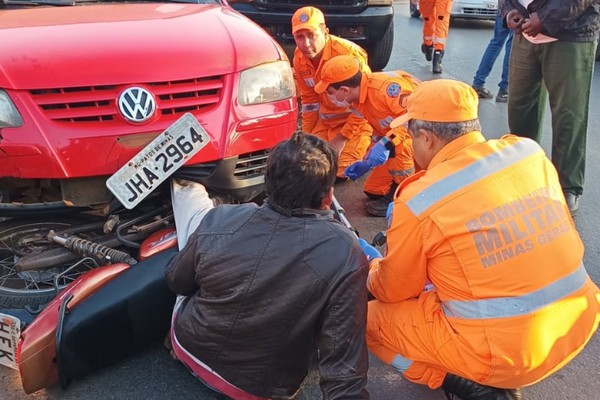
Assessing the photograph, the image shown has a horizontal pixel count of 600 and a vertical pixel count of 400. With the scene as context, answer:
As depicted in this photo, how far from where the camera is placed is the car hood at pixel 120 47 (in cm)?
222

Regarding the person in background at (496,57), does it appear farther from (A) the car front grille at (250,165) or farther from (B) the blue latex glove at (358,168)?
(A) the car front grille at (250,165)

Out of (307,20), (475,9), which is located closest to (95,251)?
(307,20)

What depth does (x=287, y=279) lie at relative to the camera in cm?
169

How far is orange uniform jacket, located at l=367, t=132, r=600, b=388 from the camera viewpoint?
1.71 meters

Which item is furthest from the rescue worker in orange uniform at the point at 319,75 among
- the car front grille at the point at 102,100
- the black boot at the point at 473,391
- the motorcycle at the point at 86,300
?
the black boot at the point at 473,391

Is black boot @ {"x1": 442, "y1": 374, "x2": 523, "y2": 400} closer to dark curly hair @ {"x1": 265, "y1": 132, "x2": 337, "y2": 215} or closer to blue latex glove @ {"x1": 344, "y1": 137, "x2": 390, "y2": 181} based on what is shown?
dark curly hair @ {"x1": 265, "y1": 132, "x2": 337, "y2": 215}

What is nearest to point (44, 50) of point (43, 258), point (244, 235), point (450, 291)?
point (43, 258)

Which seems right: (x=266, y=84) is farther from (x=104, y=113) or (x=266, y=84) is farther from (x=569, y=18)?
(x=569, y=18)

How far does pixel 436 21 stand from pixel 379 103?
4127mm

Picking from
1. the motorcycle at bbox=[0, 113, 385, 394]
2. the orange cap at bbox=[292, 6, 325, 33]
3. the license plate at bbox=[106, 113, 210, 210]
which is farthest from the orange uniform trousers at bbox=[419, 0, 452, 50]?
the license plate at bbox=[106, 113, 210, 210]

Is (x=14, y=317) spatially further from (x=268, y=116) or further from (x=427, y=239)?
(x=427, y=239)

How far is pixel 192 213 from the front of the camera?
2.26m

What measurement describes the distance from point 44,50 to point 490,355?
2.04m

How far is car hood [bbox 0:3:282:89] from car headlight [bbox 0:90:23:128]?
5 centimetres
